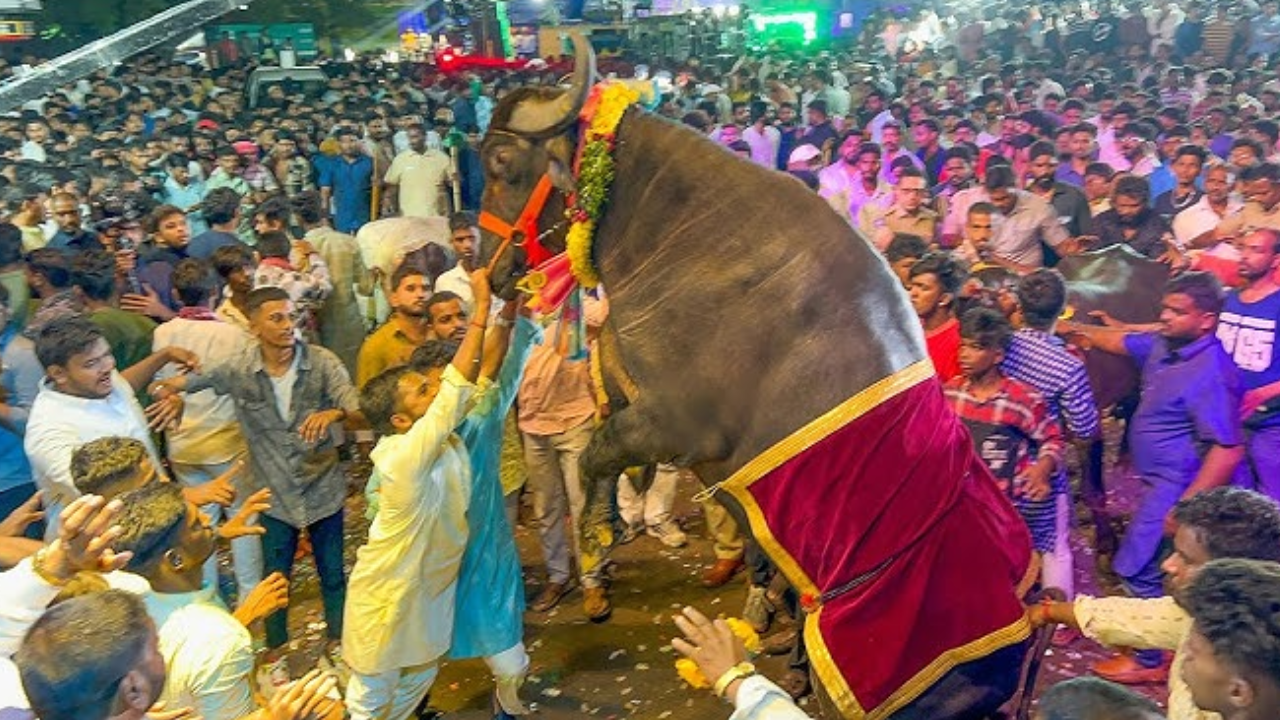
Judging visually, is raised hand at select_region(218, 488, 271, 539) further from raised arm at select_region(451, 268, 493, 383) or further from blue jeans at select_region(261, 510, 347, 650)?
blue jeans at select_region(261, 510, 347, 650)

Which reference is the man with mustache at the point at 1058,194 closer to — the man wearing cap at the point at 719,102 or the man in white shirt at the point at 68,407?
the man in white shirt at the point at 68,407

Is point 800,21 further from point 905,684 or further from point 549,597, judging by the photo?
point 905,684

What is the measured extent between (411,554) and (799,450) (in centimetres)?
166

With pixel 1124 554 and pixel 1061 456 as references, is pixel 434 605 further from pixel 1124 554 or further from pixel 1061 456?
pixel 1124 554

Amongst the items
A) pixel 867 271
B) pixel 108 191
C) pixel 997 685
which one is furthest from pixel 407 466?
pixel 108 191

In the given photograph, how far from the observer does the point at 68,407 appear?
4.63 meters

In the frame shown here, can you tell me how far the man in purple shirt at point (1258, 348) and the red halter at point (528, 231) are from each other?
331 centimetres

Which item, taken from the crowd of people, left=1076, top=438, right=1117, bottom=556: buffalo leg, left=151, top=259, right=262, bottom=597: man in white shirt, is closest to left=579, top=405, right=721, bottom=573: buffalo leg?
the crowd of people

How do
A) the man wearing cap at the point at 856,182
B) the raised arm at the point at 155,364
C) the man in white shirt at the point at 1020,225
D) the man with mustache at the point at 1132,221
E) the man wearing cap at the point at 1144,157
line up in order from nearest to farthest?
the raised arm at the point at 155,364 → the man with mustache at the point at 1132,221 → the man in white shirt at the point at 1020,225 → the man wearing cap at the point at 1144,157 → the man wearing cap at the point at 856,182

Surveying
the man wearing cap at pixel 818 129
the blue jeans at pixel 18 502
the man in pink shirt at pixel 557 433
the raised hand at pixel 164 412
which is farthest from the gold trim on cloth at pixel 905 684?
the man wearing cap at pixel 818 129

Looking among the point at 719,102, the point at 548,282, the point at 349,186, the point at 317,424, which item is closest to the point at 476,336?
the point at 548,282

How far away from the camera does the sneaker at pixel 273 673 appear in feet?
15.5

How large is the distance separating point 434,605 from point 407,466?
0.67 metres

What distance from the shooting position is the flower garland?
11.9 feet
